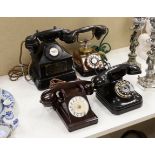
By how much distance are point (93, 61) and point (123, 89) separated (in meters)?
0.23

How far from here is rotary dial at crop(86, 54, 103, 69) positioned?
1.19 meters

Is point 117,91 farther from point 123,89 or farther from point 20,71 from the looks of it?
point 20,71

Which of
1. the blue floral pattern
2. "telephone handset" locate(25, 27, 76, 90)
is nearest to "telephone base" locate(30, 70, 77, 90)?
"telephone handset" locate(25, 27, 76, 90)

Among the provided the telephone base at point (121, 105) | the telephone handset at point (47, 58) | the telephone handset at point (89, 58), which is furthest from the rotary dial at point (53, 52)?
the telephone base at point (121, 105)

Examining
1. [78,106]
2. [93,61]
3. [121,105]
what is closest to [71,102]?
[78,106]

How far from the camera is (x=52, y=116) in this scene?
98cm

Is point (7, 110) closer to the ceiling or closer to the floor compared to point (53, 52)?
closer to the floor

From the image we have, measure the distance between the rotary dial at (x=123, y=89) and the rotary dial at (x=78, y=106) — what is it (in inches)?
5.7

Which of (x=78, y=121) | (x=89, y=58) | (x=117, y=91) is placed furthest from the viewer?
(x=89, y=58)

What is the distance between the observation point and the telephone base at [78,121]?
0.91m

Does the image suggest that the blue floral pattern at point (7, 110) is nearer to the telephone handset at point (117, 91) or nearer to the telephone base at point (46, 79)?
the telephone base at point (46, 79)

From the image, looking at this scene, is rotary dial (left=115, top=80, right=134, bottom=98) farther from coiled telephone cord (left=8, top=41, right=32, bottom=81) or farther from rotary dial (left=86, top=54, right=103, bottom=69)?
coiled telephone cord (left=8, top=41, right=32, bottom=81)
